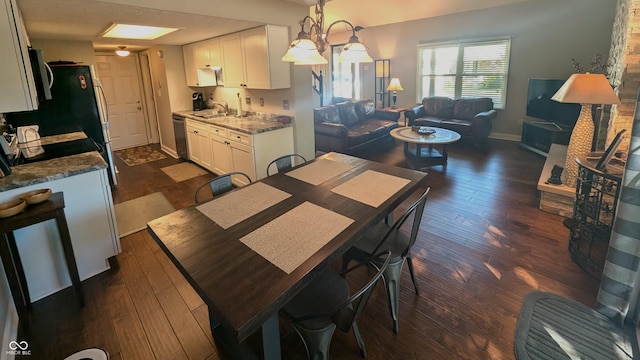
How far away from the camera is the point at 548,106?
559cm

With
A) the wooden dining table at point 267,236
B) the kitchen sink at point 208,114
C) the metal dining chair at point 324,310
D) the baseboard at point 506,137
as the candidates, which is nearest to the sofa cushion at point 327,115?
the kitchen sink at point 208,114

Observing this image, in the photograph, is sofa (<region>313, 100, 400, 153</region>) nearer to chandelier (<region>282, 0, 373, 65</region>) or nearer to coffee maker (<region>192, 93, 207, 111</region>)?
coffee maker (<region>192, 93, 207, 111</region>)

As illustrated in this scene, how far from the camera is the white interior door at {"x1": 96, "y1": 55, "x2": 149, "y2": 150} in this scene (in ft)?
20.6

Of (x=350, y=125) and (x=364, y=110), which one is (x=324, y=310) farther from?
(x=364, y=110)

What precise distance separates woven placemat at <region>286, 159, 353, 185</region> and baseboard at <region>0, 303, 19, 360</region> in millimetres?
1970

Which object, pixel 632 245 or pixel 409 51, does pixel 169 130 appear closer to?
pixel 409 51

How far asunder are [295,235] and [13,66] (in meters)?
2.07

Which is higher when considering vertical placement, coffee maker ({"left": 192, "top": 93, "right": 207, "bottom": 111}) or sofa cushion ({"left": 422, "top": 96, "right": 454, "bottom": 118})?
coffee maker ({"left": 192, "top": 93, "right": 207, "bottom": 111})

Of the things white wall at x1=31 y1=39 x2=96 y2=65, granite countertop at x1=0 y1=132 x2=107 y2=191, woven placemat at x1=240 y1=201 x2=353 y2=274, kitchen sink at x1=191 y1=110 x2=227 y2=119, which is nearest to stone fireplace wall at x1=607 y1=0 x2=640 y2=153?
woven placemat at x1=240 y1=201 x2=353 y2=274

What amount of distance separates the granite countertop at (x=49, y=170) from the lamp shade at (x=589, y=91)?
409cm

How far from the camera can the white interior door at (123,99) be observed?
20.6ft

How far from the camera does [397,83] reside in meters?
7.59

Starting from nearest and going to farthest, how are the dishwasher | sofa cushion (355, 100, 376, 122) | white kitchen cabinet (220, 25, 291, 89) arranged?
1. white kitchen cabinet (220, 25, 291, 89)
2. the dishwasher
3. sofa cushion (355, 100, 376, 122)

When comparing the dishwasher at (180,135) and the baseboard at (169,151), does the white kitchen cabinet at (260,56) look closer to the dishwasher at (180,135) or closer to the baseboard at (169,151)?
the dishwasher at (180,135)
